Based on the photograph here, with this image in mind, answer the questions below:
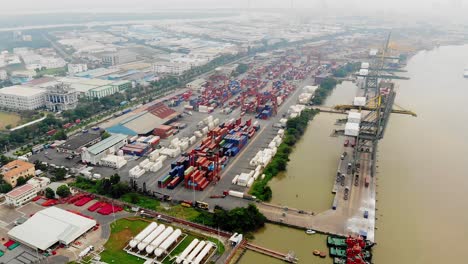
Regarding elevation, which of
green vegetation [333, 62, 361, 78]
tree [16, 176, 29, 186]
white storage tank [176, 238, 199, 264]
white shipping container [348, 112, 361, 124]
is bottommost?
tree [16, 176, 29, 186]

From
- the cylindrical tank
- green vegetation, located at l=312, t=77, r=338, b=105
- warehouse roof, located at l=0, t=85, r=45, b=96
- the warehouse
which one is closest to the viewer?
the cylindrical tank

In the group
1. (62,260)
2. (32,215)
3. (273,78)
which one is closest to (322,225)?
(62,260)

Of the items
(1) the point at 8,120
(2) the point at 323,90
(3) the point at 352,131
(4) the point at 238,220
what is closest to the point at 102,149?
(4) the point at 238,220

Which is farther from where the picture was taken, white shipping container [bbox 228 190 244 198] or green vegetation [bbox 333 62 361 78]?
green vegetation [bbox 333 62 361 78]

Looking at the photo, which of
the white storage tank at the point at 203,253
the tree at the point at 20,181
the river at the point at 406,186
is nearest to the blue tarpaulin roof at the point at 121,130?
the tree at the point at 20,181

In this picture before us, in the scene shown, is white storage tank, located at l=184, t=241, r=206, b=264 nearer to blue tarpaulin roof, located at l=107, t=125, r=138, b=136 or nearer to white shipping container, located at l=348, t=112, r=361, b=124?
white shipping container, located at l=348, t=112, r=361, b=124

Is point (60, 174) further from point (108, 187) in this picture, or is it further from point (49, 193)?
point (108, 187)

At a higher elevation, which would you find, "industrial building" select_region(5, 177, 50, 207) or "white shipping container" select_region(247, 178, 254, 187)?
"white shipping container" select_region(247, 178, 254, 187)

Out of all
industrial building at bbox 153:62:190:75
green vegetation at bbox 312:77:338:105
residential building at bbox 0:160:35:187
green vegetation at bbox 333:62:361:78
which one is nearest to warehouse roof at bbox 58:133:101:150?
residential building at bbox 0:160:35:187

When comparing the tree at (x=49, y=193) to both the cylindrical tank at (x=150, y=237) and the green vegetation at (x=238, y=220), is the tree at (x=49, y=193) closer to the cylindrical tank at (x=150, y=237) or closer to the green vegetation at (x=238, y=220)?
the cylindrical tank at (x=150, y=237)
